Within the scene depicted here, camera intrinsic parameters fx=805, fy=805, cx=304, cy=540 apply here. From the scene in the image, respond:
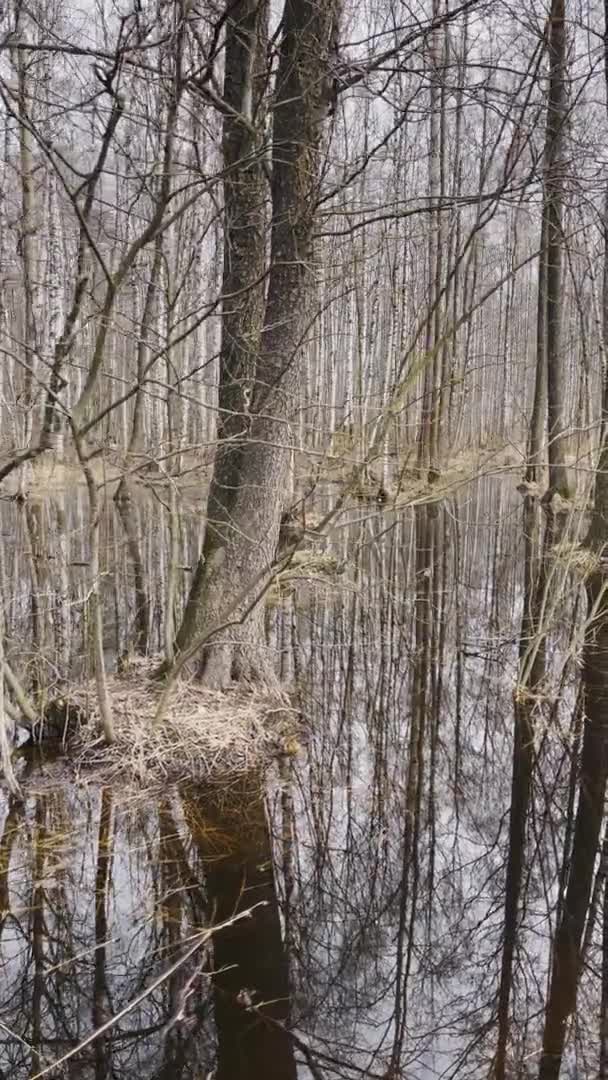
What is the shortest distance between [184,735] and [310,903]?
136cm

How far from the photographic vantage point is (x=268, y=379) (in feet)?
15.5

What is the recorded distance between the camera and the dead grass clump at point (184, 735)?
421 cm

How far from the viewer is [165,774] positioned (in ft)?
13.7

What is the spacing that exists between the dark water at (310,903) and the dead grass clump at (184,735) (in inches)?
6.5

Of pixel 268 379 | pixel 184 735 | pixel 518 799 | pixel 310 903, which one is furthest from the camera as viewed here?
pixel 268 379

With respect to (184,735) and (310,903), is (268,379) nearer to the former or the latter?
(184,735)

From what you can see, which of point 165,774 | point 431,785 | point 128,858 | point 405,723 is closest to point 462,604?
point 405,723

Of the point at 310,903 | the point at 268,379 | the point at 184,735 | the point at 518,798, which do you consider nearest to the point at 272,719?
the point at 184,735

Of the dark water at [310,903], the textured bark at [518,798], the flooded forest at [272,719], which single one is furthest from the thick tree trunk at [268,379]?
the textured bark at [518,798]

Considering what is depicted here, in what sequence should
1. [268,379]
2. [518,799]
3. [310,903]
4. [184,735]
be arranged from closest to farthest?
1. [310,903]
2. [518,799]
3. [184,735]
4. [268,379]

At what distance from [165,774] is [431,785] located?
4.61 ft

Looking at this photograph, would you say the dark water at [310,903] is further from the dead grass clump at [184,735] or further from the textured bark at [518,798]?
the dead grass clump at [184,735]

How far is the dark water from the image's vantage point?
8.21ft

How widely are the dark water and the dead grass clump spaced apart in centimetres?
16
